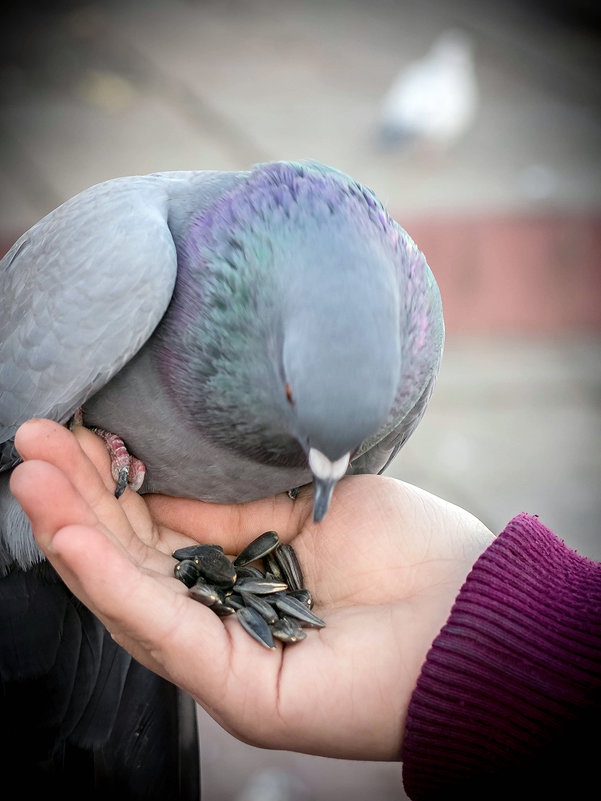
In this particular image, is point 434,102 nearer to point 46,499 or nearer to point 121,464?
point 121,464

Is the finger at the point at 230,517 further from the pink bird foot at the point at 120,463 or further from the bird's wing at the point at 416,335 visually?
the bird's wing at the point at 416,335

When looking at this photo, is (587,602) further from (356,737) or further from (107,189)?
(107,189)

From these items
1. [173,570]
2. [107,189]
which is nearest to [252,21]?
[107,189]

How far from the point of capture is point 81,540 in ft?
4.82

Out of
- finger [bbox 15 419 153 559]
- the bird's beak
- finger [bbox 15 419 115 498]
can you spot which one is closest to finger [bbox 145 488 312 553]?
finger [bbox 15 419 153 559]

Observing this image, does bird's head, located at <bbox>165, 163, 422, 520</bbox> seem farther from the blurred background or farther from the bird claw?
the blurred background

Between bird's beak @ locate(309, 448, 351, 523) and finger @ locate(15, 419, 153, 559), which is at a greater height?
bird's beak @ locate(309, 448, 351, 523)

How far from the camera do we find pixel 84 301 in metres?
1.81

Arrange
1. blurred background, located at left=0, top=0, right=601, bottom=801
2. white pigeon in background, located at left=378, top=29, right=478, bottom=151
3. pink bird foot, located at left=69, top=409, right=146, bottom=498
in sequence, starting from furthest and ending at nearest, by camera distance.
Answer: white pigeon in background, located at left=378, top=29, right=478, bottom=151 < blurred background, located at left=0, top=0, right=601, bottom=801 < pink bird foot, located at left=69, top=409, right=146, bottom=498

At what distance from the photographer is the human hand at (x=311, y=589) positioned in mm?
1508

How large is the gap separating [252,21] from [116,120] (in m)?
2.08

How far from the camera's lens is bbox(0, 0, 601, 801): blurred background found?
4754 mm

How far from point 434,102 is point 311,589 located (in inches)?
203

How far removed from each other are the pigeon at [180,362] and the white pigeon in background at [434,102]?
4542 millimetres
